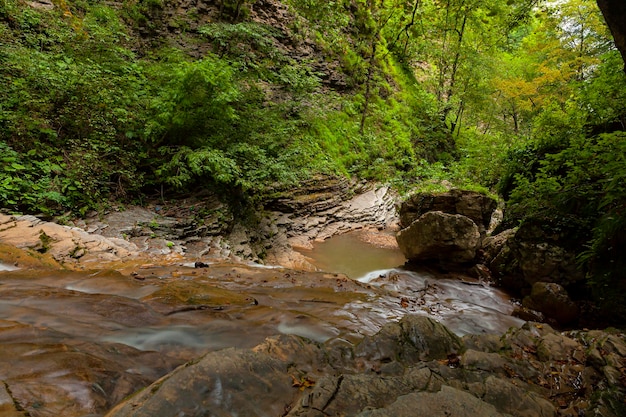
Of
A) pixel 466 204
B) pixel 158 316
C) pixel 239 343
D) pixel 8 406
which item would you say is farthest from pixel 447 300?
pixel 8 406

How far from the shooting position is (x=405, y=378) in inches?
98.3

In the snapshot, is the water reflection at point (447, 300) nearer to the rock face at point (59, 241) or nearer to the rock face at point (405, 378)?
the rock face at point (405, 378)

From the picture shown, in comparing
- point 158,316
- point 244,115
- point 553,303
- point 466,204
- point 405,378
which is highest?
point 244,115

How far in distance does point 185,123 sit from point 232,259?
133 inches

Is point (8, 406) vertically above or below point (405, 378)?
above

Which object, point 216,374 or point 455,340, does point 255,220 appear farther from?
point 216,374

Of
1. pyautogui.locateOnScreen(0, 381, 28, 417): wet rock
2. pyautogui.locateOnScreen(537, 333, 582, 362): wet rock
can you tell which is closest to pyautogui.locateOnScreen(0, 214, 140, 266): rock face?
pyautogui.locateOnScreen(0, 381, 28, 417): wet rock

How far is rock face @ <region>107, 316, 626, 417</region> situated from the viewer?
1918 millimetres

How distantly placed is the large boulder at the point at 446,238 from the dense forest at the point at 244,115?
1.19 metres

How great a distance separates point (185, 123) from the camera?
24.2 feet

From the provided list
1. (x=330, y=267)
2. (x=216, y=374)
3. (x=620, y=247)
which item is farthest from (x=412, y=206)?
(x=216, y=374)

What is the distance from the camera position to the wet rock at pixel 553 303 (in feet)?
18.6

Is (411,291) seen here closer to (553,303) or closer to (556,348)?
(553,303)

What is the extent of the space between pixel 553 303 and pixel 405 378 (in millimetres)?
4941
